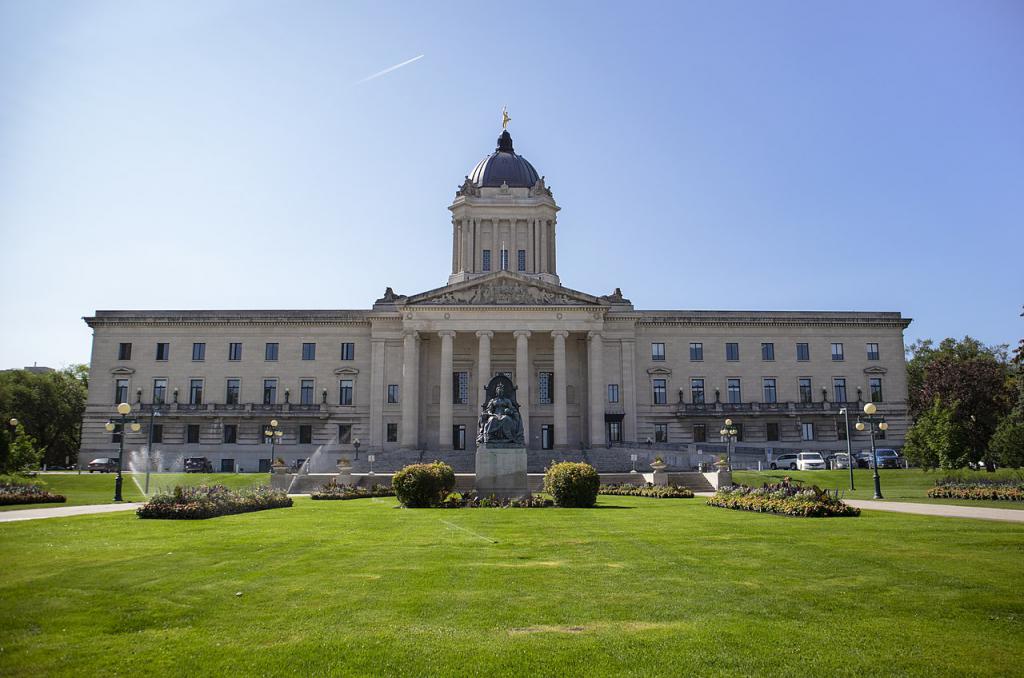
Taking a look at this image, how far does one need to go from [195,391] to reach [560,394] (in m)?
36.3

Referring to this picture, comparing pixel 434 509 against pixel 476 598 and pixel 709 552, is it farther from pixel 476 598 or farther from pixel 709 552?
pixel 476 598

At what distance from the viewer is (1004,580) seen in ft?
38.7

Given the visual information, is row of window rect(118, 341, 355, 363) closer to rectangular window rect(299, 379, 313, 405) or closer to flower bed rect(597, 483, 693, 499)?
rectangular window rect(299, 379, 313, 405)

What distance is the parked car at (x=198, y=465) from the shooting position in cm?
6819

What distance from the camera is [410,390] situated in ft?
228

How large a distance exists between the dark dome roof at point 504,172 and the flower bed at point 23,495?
59.7m

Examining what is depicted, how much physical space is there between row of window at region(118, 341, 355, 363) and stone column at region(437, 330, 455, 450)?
11.3m

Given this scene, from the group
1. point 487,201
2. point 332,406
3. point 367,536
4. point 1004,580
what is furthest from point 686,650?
point 487,201

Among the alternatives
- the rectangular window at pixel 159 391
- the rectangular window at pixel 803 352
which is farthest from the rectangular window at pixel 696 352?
the rectangular window at pixel 159 391

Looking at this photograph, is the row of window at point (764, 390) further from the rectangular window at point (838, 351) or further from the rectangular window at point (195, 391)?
the rectangular window at point (195, 391)

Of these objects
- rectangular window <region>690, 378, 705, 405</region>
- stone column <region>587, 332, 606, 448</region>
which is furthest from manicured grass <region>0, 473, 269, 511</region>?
rectangular window <region>690, 378, 705, 405</region>

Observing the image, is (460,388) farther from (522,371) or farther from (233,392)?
(233,392)

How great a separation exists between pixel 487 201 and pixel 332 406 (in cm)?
2737

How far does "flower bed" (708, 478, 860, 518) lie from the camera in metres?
22.3
